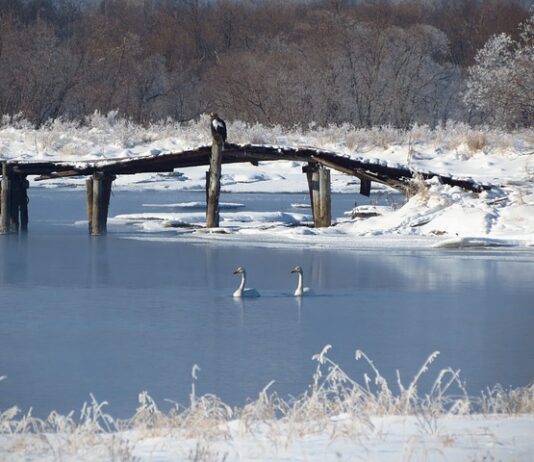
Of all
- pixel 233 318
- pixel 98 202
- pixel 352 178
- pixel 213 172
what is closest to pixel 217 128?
pixel 213 172

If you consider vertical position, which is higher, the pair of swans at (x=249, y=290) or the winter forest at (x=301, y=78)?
the winter forest at (x=301, y=78)

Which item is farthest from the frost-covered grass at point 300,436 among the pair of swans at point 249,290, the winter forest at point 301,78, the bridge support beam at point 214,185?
the winter forest at point 301,78

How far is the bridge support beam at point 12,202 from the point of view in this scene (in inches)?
851

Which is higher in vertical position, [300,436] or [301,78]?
[301,78]

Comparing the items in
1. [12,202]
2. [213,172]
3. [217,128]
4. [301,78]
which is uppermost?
[301,78]

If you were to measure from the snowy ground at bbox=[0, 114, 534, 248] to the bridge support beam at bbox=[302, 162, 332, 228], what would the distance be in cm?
36

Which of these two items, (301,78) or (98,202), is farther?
(301,78)

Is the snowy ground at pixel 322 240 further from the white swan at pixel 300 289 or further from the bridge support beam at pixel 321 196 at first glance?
the white swan at pixel 300 289

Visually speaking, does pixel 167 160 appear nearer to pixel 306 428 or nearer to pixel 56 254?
pixel 56 254

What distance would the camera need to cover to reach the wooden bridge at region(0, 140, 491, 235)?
21.0m

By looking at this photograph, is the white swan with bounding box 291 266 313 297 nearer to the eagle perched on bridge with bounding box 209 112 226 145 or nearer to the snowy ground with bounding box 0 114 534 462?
the snowy ground with bounding box 0 114 534 462

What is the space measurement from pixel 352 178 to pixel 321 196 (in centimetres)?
1242

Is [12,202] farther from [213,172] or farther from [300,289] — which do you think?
[300,289]

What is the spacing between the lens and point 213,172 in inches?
837
